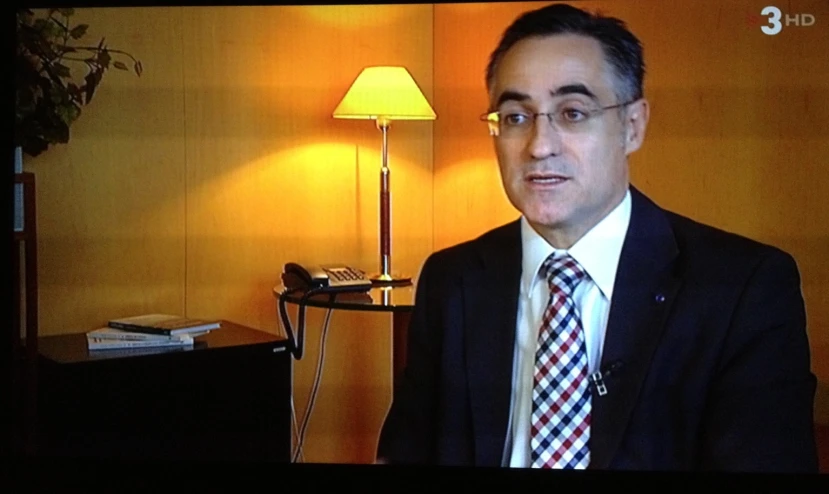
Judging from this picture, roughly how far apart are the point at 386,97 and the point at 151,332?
0.61 m

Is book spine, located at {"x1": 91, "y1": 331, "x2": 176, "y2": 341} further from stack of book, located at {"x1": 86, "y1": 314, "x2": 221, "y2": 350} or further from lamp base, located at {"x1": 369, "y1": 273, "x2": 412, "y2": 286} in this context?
lamp base, located at {"x1": 369, "y1": 273, "x2": 412, "y2": 286}

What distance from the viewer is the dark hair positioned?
164cm

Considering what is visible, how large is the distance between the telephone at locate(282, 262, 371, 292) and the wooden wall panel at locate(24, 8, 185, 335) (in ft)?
0.72

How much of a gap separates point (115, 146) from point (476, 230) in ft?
2.28

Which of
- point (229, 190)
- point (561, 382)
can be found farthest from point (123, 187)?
point (561, 382)

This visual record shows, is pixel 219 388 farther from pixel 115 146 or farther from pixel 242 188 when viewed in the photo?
pixel 115 146

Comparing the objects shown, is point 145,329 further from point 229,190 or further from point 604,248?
point 604,248

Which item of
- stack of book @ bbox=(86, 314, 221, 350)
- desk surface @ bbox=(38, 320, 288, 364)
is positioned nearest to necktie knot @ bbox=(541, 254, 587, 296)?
desk surface @ bbox=(38, 320, 288, 364)

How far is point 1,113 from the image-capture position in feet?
6.02

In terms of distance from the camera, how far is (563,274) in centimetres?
169

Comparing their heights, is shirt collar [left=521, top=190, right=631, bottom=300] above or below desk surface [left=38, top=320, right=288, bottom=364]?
above

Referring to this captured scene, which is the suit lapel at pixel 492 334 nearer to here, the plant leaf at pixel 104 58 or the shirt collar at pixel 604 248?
the shirt collar at pixel 604 248

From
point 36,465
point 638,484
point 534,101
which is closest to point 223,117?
point 534,101

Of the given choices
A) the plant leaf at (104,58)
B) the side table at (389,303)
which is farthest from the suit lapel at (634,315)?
the plant leaf at (104,58)
